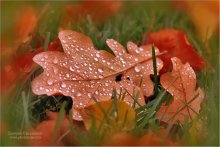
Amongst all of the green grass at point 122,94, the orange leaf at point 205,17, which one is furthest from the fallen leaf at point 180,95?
the orange leaf at point 205,17

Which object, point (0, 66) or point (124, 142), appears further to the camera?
point (0, 66)

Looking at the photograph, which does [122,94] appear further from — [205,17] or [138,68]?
[205,17]

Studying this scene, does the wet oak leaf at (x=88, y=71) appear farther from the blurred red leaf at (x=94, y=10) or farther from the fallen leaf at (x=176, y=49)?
the blurred red leaf at (x=94, y=10)

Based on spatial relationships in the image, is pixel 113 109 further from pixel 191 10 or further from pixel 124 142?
pixel 191 10

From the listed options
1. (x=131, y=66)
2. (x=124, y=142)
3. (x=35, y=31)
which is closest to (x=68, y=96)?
(x=131, y=66)

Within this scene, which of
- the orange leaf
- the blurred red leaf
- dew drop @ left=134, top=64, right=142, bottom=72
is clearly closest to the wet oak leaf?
dew drop @ left=134, top=64, right=142, bottom=72
